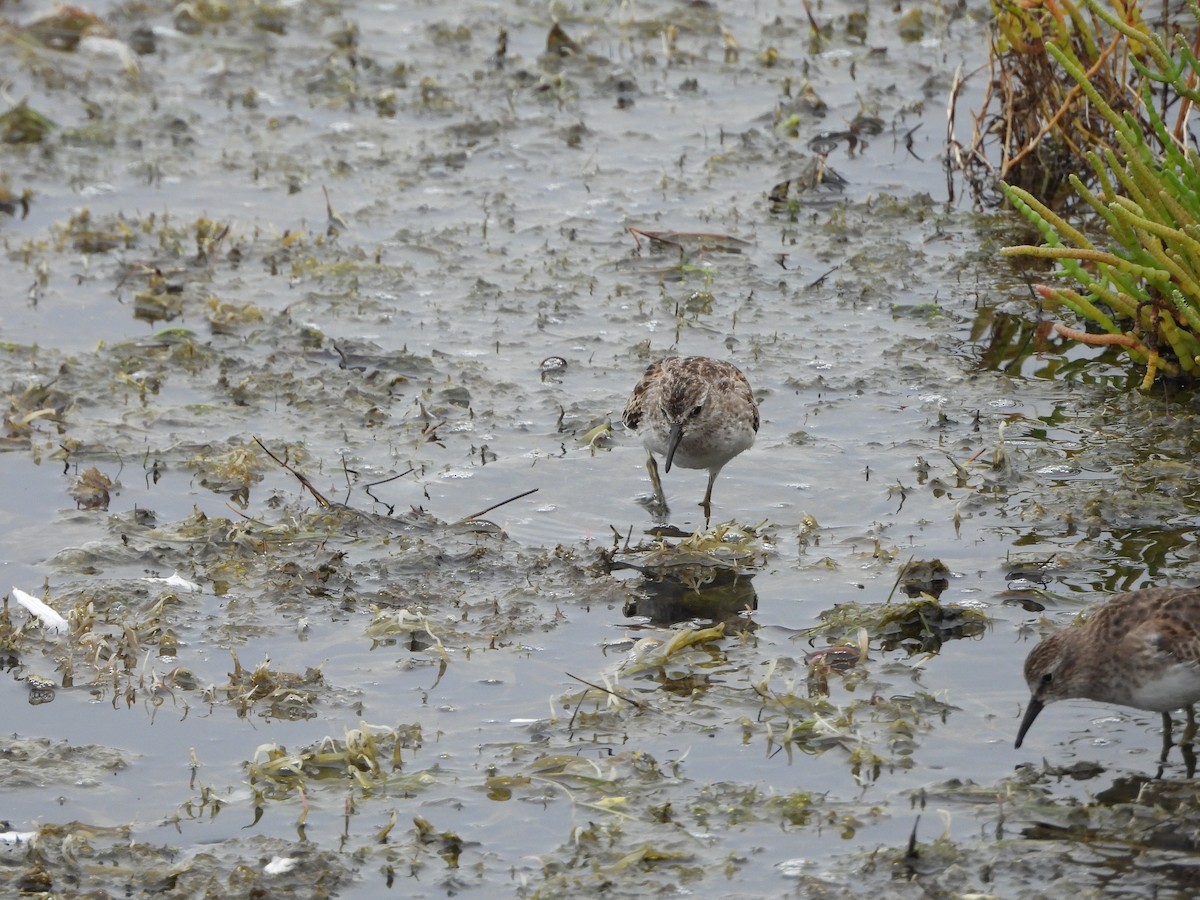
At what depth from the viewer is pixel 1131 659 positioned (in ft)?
23.8

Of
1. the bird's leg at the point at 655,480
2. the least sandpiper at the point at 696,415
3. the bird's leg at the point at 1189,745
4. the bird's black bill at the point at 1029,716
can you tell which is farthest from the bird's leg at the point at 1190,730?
the bird's leg at the point at 655,480

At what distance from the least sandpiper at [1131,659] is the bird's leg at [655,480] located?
3.54 metres

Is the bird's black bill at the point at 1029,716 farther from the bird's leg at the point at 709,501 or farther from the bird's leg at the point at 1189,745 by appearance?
the bird's leg at the point at 709,501

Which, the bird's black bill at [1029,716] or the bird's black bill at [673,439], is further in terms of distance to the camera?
the bird's black bill at [673,439]

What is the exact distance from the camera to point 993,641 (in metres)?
8.66

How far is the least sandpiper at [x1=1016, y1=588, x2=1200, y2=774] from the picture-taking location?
718 centimetres

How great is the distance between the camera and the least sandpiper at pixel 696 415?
10.2 meters

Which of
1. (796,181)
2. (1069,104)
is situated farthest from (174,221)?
(1069,104)

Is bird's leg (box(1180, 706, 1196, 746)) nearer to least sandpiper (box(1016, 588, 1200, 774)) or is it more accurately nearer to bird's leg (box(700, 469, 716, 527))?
least sandpiper (box(1016, 588, 1200, 774))

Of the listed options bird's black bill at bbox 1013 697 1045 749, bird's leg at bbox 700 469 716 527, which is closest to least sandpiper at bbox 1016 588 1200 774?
bird's black bill at bbox 1013 697 1045 749

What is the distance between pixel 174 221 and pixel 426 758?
27.7 feet

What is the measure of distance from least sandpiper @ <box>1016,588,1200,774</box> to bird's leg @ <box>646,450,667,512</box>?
11.6ft

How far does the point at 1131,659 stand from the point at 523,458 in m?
4.89

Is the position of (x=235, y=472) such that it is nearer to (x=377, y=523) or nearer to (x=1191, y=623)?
(x=377, y=523)
